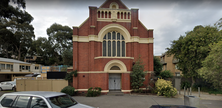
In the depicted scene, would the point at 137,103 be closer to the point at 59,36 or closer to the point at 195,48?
the point at 195,48

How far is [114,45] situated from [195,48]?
10549 mm

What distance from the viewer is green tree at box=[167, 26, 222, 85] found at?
17.1 meters

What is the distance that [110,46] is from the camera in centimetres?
1770

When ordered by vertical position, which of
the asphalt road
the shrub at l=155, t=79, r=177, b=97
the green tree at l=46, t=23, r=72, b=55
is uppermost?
the green tree at l=46, t=23, r=72, b=55

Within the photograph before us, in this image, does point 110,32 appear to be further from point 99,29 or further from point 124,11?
point 124,11

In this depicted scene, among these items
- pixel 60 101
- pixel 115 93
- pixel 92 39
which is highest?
pixel 92 39

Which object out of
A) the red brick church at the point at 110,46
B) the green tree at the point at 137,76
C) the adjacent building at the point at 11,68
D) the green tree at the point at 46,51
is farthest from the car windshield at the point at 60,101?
the green tree at the point at 46,51

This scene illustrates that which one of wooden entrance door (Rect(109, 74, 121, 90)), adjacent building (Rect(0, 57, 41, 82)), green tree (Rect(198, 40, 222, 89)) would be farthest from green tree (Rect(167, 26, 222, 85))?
adjacent building (Rect(0, 57, 41, 82))

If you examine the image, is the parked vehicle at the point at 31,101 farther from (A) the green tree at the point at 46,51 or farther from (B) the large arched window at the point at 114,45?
(A) the green tree at the point at 46,51

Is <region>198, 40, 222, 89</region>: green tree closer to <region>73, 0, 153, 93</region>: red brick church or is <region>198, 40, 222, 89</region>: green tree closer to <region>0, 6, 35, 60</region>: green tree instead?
<region>73, 0, 153, 93</region>: red brick church

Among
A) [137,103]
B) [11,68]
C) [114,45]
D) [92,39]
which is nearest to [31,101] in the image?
[137,103]

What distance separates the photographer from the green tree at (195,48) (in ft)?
56.1

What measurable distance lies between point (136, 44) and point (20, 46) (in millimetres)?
43203

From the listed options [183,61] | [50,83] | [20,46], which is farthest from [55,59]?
[183,61]
